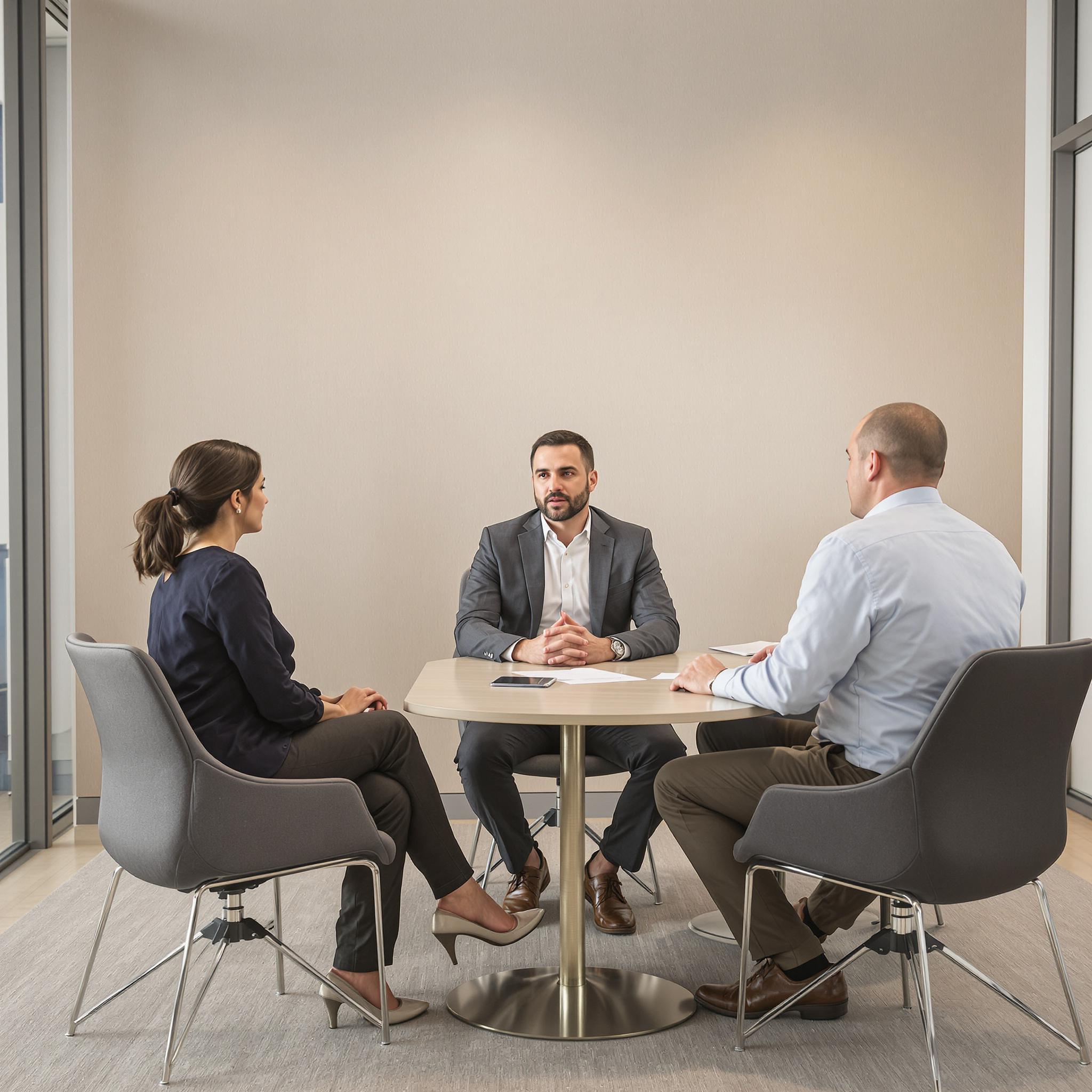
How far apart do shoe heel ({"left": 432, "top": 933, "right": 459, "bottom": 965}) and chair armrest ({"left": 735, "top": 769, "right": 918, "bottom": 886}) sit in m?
0.80

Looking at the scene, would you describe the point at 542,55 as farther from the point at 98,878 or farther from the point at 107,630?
the point at 98,878

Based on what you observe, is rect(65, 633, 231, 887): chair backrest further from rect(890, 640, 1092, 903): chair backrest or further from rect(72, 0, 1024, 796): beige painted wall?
rect(72, 0, 1024, 796): beige painted wall

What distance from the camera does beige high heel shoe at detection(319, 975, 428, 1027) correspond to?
2.30 m

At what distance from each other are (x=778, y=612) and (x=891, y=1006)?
1.86 metres

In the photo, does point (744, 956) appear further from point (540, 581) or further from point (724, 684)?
point (540, 581)

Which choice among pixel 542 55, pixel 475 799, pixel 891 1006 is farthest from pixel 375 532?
pixel 891 1006

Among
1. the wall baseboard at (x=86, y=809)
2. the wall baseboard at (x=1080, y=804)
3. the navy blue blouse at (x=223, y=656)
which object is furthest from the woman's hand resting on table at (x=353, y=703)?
the wall baseboard at (x=1080, y=804)

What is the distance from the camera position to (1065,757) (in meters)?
1.97

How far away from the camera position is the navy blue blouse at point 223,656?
2.15m

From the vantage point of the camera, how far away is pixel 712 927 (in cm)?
291

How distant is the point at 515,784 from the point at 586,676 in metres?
0.58

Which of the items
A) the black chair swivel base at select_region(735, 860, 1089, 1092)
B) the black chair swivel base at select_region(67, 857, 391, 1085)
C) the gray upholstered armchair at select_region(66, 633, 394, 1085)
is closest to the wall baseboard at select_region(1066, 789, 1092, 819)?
the black chair swivel base at select_region(735, 860, 1089, 1092)

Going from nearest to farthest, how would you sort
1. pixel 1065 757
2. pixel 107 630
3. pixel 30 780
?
pixel 1065 757 → pixel 30 780 → pixel 107 630

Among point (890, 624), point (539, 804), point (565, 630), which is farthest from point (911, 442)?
point (539, 804)
